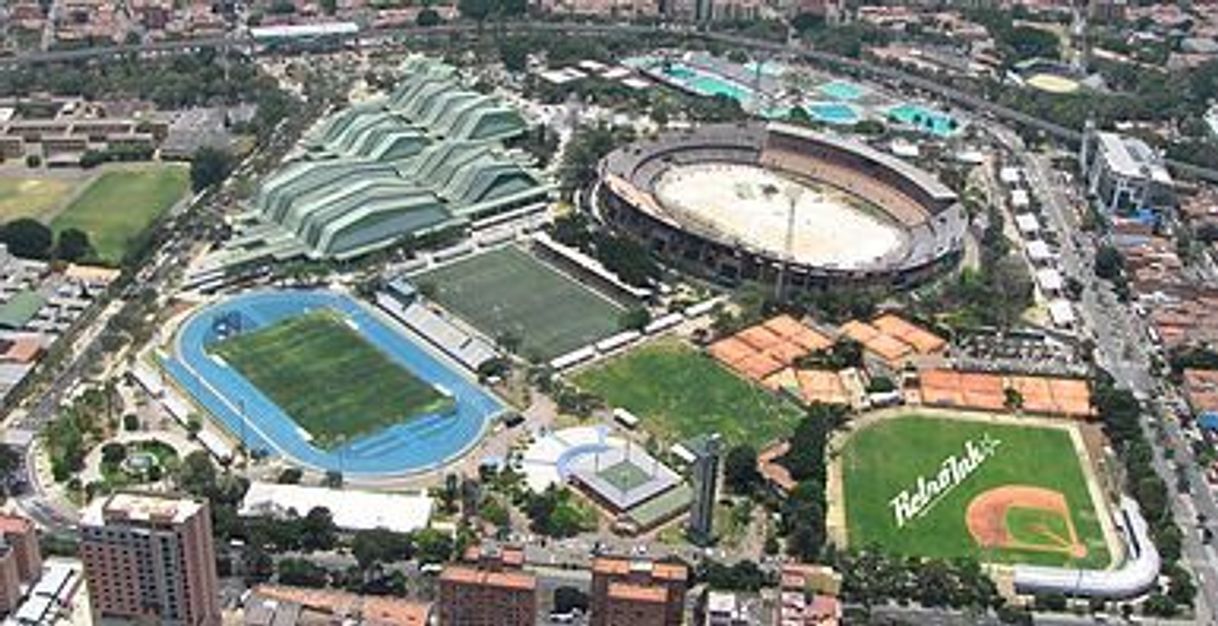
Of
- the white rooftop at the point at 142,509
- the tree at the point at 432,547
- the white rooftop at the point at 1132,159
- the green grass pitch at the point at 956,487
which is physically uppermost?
the white rooftop at the point at 142,509

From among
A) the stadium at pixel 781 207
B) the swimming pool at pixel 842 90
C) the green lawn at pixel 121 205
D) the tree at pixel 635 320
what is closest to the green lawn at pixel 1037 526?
the stadium at pixel 781 207

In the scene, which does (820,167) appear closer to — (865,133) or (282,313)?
(865,133)

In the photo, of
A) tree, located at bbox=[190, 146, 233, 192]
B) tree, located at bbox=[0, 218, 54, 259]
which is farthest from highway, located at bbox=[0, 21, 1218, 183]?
tree, located at bbox=[0, 218, 54, 259]

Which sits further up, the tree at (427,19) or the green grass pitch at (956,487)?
the tree at (427,19)

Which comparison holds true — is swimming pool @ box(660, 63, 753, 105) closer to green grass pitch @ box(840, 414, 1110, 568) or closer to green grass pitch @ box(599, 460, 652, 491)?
green grass pitch @ box(840, 414, 1110, 568)

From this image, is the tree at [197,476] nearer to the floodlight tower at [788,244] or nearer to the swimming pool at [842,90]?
the floodlight tower at [788,244]

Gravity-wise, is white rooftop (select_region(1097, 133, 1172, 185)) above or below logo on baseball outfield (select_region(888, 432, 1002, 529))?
above

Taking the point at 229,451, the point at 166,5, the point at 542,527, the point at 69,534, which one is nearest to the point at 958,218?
the point at 542,527
